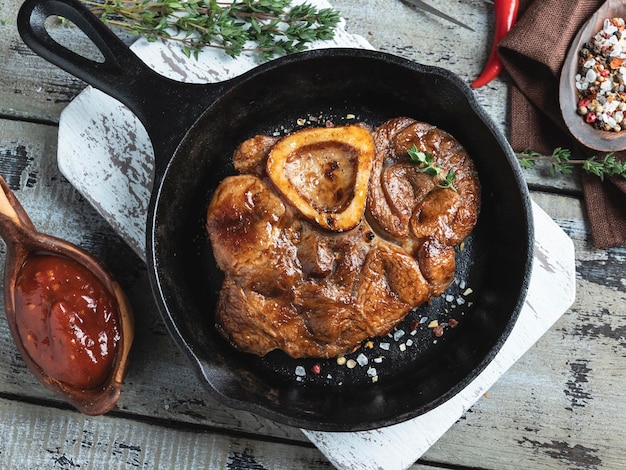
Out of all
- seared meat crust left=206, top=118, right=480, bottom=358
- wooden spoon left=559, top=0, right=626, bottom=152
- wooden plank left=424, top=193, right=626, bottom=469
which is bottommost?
wooden plank left=424, top=193, right=626, bottom=469

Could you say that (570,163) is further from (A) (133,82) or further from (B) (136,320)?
(B) (136,320)

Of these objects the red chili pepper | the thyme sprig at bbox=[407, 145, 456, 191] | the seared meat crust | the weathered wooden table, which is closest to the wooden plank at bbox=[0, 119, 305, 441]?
the weathered wooden table

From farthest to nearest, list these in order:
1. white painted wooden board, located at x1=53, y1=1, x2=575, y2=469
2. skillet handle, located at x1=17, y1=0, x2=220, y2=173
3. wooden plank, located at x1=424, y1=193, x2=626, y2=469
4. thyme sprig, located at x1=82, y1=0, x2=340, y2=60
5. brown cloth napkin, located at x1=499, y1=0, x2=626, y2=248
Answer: wooden plank, located at x1=424, y1=193, x2=626, y2=469, brown cloth napkin, located at x1=499, y1=0, x2=626, y2=248, white painted wooden board, located at x1=53, y1=1, x2=575, y2=469, thyme sprig, located at x1=82, y1=0, x2=340, y2=60, skillet handle, located at x1=17, y1=0, x2=220, y2=173

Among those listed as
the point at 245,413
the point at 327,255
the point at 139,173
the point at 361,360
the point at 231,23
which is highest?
the point at 231,23

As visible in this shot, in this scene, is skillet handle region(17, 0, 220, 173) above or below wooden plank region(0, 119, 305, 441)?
above

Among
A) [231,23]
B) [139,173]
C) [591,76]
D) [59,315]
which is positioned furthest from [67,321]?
[591,76]

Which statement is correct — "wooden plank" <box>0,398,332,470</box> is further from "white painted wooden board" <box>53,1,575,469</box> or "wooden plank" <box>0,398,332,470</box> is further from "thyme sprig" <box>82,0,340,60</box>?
"thyme sprig" <box>82,0,340,60</box>
